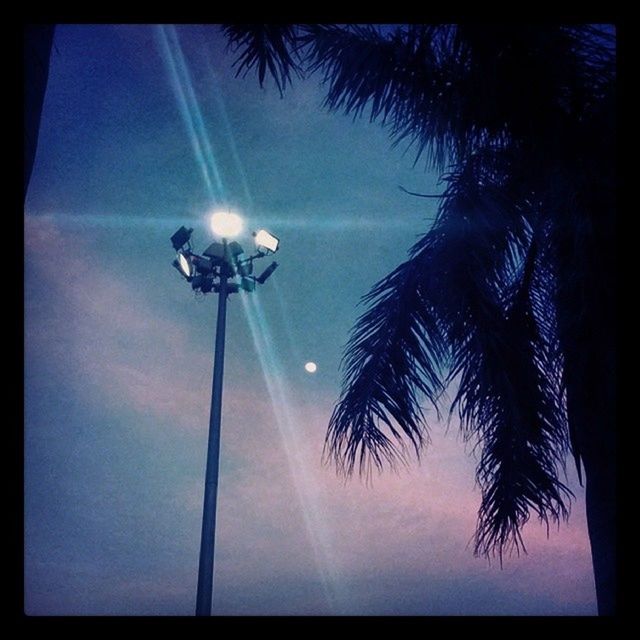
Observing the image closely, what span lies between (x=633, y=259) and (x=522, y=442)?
265 centimetres

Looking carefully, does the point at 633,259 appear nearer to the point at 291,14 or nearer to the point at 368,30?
the point at 291,14

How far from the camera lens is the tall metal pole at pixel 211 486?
15.4 feet

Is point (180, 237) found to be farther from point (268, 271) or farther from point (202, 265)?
point (268, 271)

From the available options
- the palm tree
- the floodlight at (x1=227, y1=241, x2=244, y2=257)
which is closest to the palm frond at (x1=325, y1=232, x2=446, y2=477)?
the palm tree

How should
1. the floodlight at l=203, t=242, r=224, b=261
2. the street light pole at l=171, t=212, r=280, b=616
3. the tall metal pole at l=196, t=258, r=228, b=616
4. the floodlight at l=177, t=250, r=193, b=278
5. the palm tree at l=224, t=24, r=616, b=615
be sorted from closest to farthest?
the palm tree at l=224, t=24, r=616, b=615
the tall metal pole at l=196, t=258, r=228, b=616
the street light pole at l=171, t=212, r=280, b=616
the floodlight at l=203, t=242, r=224, b=261
the floodlight at l=177, t=250, r=193, b=278

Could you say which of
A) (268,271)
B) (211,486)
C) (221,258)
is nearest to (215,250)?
(221,258)

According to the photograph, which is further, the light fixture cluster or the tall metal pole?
the light fixture cluster

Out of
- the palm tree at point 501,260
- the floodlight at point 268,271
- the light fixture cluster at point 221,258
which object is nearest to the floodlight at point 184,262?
the light fixture cluster at point 221,258

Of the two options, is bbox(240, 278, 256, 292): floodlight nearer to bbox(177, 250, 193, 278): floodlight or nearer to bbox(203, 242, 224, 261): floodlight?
bbox(203, 242, 224, 261): floodlight

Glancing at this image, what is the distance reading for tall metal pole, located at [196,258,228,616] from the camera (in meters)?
4.71

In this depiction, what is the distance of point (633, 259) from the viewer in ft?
5.98

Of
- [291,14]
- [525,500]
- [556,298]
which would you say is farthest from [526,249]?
[291,14]

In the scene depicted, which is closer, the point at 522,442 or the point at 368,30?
the point at 522,442

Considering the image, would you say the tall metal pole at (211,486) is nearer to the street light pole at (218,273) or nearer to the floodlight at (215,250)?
the street light pole at (218,273)
